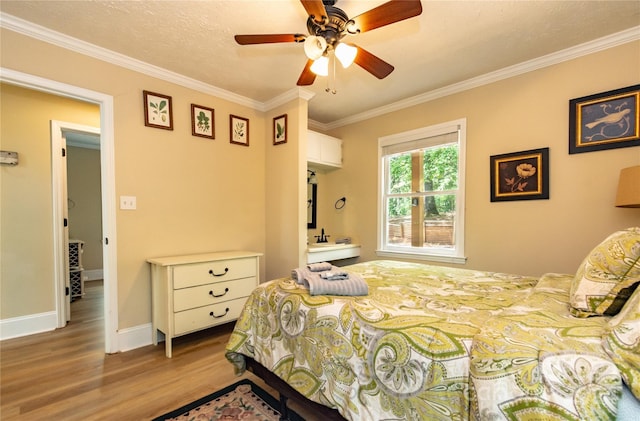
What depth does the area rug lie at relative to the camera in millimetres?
1588

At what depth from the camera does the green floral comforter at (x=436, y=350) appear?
78 centimetres

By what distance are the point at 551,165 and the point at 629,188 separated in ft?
2.25

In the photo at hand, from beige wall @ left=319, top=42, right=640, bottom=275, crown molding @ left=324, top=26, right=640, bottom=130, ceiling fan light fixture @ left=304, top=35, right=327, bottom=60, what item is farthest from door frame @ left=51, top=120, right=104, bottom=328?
beige wall @ left=319, top=42, right=640, bottom=275

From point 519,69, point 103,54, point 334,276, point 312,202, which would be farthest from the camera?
point 312,202

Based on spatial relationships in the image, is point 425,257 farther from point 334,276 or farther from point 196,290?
point 196,290

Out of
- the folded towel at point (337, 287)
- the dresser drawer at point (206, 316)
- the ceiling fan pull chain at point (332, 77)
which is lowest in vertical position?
the dresser drawer at point (206, 316)

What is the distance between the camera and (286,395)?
145cm

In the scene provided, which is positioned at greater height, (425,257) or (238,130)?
(238,130)

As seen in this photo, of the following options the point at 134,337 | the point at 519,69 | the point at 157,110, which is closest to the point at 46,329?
the point at 134,337

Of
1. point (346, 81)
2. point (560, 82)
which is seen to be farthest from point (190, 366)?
point (560, 82)

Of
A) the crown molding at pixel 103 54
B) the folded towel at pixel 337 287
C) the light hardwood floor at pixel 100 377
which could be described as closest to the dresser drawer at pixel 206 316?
the light hardwood floor at pixel 100 377

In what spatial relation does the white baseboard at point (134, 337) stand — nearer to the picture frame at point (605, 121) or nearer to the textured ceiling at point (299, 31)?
the textured ceiling at point (299, 31)

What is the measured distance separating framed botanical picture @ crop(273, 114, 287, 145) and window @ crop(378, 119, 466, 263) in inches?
47.8

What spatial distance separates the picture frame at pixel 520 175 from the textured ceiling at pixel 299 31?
832mm
